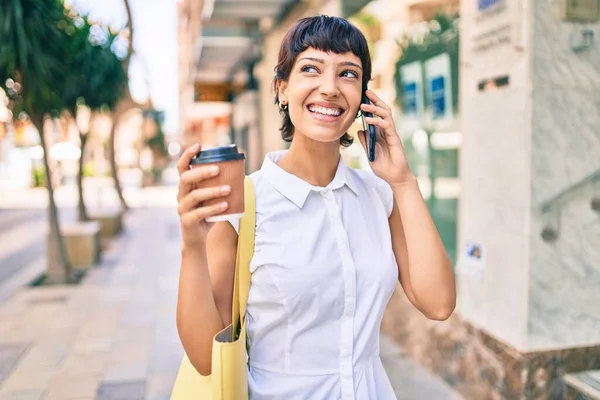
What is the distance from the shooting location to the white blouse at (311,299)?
1408mm

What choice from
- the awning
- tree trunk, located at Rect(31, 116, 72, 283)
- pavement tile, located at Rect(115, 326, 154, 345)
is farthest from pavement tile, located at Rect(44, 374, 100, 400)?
the awning

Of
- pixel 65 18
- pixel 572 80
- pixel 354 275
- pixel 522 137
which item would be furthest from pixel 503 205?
pixel 65 18

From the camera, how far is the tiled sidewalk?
438 centimetres

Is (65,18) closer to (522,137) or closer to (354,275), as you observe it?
(522,137)

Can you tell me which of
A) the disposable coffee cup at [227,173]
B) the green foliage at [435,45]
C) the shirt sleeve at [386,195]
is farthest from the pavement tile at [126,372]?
the disposable coffee cup at [227,173]

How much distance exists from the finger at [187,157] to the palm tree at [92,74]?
8664 mm

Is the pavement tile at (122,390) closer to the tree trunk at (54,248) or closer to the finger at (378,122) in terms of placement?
the finger at (378,122)

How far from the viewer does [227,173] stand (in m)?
1.19

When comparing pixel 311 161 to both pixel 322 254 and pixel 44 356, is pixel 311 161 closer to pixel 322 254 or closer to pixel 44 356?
pixel 322 254

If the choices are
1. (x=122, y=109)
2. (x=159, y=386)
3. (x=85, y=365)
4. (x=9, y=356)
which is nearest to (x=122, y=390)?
(x=159, y=386)

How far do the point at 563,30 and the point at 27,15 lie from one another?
6069 mm

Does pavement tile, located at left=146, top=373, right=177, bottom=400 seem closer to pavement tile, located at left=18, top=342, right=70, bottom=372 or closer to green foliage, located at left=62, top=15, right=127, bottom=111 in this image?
pavement tile, located at left=18, top=342, right=70, bottom=372

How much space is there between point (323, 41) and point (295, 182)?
1.19 ft

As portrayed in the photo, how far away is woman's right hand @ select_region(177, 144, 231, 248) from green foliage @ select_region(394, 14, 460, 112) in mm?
3575
